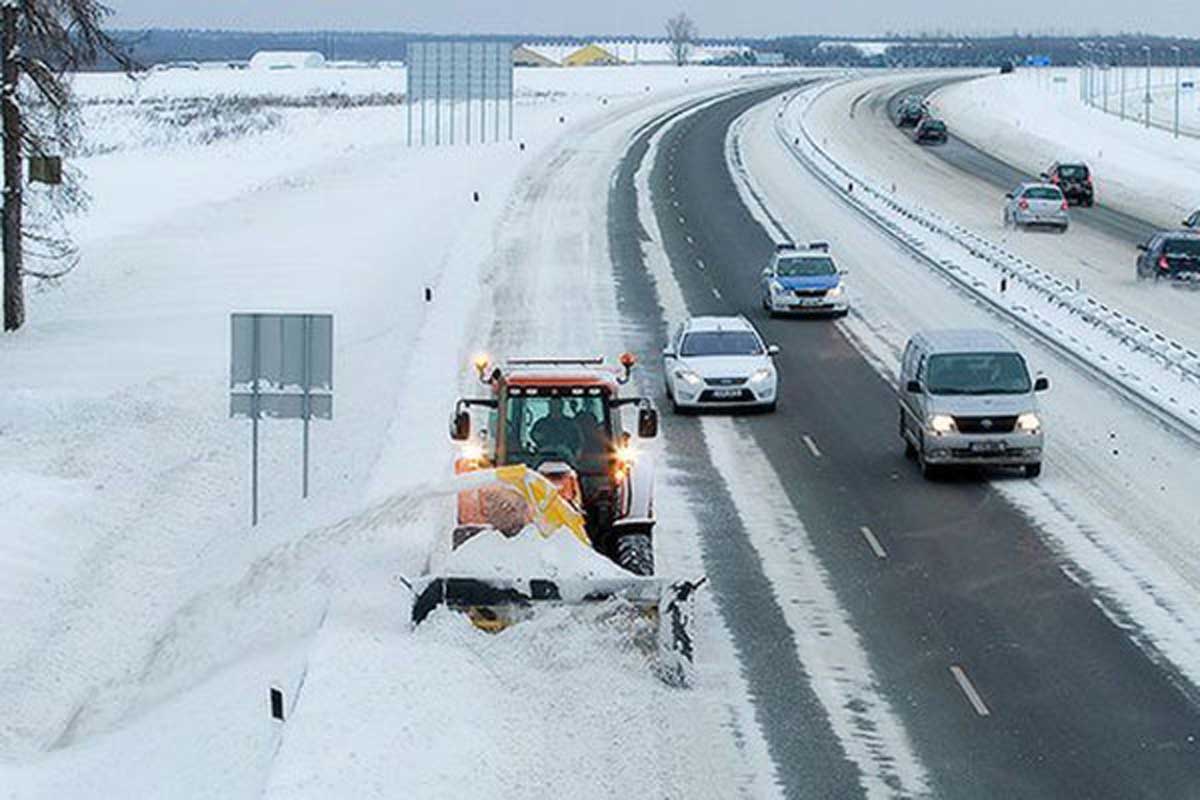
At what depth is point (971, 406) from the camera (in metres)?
28.3

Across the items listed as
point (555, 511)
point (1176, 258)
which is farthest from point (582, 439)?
point (1176, 258)

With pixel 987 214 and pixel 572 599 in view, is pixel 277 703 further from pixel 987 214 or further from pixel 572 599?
pixel 987 214

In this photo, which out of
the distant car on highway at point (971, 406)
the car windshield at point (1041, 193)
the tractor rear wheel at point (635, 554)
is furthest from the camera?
the car windshield at point (1041, 193)

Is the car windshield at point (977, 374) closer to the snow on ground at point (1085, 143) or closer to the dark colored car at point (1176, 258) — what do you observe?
the dark colored car at point (1176, 258)

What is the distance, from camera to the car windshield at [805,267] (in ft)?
149

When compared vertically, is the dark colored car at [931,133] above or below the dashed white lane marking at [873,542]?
above

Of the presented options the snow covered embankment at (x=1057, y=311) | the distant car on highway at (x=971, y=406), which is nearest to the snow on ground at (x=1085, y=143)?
the snow covered embankment at (x=1057, y=311)

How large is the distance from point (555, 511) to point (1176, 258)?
3484 centimetres

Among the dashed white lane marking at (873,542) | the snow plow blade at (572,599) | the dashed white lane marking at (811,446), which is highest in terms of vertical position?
the snow plow blade at (572,599)

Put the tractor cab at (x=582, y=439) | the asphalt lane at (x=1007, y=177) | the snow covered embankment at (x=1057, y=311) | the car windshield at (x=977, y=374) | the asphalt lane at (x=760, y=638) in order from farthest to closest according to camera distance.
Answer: the asphalt lane at (x=1007, y=177) → the snow covered embankment at (x=1057, y=311) → the car windshield at (x=977, y=374) → the tractor cab at (x=582, y=439) → the asphalt lane at (x=760, y=638)

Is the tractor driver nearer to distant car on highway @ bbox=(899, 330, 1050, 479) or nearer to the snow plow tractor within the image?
the snow plow tractor

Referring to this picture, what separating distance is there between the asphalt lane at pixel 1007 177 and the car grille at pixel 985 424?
35.9 m

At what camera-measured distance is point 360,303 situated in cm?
4781

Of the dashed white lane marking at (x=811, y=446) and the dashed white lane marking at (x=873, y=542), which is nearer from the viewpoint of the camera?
the dashed white lane marking at (x=873, y=542)
